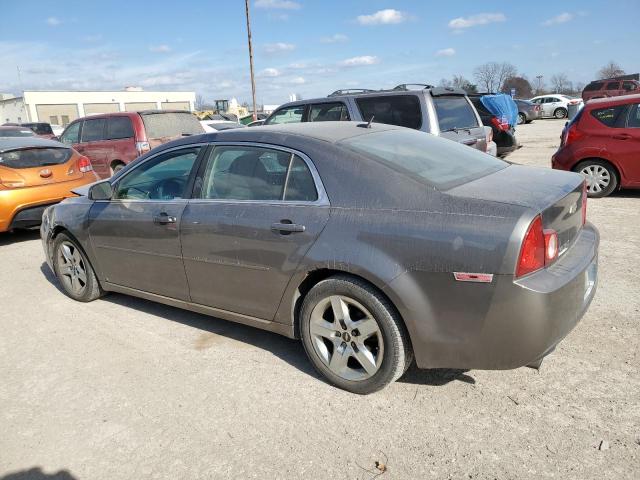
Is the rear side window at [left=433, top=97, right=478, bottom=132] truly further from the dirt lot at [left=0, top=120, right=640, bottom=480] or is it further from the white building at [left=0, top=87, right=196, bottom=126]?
the white building at [left=0, top=87, right=196, bottom=126]

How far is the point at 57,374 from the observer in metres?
3.49

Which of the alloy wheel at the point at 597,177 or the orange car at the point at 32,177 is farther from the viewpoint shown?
the alloy wheel at the point at 597,177

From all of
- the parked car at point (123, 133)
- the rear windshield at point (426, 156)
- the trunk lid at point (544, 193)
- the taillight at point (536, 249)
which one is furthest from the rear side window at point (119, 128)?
the taillight at point (536, 249)

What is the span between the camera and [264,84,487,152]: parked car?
22.3 feet

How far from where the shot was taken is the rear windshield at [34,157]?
710 centimetres

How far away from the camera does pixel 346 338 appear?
296 centimetres

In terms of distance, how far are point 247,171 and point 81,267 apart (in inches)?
90.2

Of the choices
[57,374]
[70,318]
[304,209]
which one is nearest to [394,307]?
[304,209]

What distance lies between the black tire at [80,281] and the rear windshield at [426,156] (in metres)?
2.86

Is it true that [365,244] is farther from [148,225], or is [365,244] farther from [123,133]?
[123,133]

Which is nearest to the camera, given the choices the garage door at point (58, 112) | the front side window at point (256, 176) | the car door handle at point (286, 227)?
the car door handle at point (286, 227)

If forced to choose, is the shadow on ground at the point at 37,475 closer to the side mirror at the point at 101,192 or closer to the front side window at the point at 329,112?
the side mirror at the point at 101,192

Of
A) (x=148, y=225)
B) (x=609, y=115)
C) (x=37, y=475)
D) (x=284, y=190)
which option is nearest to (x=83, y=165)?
(x=148, y=225)

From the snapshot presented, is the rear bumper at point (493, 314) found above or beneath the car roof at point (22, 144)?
beneath
